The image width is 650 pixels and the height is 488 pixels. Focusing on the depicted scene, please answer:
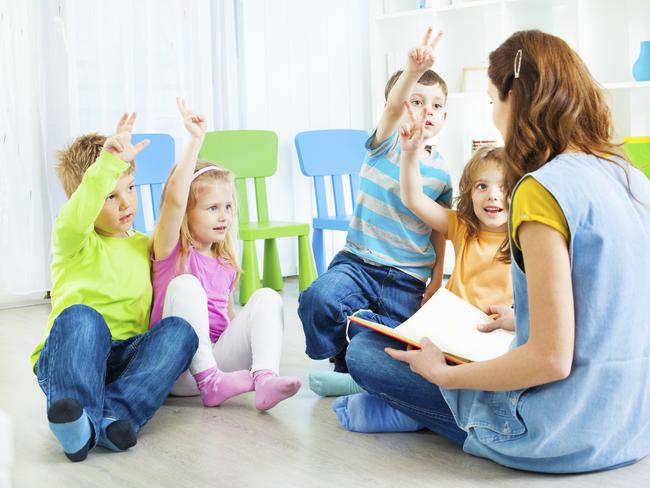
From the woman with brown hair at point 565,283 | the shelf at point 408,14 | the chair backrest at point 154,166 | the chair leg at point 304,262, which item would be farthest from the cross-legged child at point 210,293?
the shelf at point 408,14

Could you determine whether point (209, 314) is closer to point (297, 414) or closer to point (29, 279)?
point (297, 414)

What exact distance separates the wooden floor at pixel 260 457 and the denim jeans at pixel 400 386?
0.19 feet

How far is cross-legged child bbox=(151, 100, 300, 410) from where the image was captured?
6.40ft

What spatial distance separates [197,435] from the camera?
180 cm

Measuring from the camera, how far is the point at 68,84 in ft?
11.1

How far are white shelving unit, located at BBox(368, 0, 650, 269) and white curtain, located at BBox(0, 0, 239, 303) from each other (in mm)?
856

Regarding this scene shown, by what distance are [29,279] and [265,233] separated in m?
0.88

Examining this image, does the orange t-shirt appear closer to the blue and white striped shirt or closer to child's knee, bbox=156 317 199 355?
the blue and white striped shirt

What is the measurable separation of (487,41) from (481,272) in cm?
214

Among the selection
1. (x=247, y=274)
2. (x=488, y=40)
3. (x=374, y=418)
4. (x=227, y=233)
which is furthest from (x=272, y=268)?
(x=374, y=418)

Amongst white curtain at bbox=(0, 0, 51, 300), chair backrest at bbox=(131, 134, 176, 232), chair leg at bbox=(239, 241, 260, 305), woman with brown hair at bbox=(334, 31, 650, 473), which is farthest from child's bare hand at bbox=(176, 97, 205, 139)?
white curtain at bbox=(0, 0, 51, 300)

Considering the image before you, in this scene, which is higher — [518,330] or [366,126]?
[366,126]

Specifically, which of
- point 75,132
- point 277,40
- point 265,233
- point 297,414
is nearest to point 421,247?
point 297,414

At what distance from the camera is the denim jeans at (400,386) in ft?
5.30
